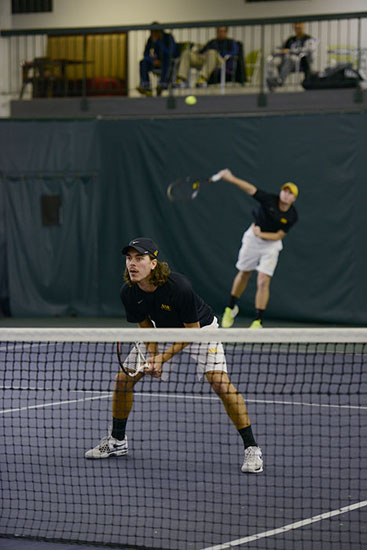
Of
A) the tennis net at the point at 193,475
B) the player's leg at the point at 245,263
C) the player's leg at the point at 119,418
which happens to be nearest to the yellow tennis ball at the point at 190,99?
the player's leg at the point at 245,263

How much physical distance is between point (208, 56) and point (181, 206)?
3.10 metres

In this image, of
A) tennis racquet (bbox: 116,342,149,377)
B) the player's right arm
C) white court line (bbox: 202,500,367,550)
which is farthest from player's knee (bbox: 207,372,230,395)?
the player's right arm

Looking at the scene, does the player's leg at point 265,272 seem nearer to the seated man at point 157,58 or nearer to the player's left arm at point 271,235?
the player's left arm at point 271,235

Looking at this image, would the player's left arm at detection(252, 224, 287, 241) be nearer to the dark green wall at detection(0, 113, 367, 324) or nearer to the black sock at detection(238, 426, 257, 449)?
the dark green wall at detection(0, 113, 367, 324)

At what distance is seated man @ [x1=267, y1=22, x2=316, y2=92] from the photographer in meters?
14.3

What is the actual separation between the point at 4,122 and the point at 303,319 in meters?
5.10

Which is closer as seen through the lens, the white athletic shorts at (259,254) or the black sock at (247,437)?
the black sock at (247,437)

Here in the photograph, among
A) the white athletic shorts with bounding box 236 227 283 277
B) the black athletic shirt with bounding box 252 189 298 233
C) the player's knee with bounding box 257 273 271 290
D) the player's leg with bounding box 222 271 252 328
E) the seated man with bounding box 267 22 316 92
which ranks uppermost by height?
the seated man with bounding box 267 22 316 92

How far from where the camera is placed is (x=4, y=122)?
44.4ft

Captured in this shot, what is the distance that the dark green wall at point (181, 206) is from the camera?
12555 mm

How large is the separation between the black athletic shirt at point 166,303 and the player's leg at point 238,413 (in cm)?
37

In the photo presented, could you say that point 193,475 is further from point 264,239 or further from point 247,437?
point 264,239

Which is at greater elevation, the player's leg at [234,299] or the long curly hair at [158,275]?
the long curly hair at [158,275]

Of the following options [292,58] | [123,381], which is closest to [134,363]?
[123,381]
